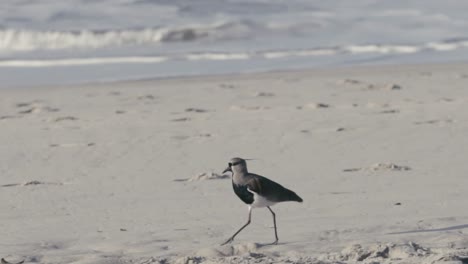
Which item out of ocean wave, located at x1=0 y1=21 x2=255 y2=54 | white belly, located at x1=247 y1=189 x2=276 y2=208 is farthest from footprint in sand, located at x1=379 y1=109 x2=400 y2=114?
ocean wave, located at x1=0 y1=21 x2=255 y2=54

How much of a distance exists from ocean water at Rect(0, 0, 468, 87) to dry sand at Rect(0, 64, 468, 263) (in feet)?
9.92

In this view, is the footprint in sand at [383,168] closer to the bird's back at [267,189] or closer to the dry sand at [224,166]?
the dry sand at [224,166]

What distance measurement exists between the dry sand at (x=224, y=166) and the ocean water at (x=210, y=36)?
3023mm

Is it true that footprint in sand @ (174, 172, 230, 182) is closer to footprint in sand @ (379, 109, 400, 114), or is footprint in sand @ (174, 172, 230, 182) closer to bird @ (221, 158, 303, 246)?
bird @ (221, 158, 303, 246)

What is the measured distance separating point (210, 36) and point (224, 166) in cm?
1222

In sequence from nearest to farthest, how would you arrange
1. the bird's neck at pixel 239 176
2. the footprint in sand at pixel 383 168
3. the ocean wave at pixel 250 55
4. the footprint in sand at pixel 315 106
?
1. the bird's neck at pixel 239 176
2. the footprint in sand at pixel 383 168
3. the footprint in sand at pixel 315 106
4. the ocean wave at pixel 250 55

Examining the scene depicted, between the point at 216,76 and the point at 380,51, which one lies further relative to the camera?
the point at 380,51

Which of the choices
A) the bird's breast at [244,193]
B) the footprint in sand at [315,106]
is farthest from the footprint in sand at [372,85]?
the bird's breast at [244,193]

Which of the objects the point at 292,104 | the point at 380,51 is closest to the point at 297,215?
the point at 292,104

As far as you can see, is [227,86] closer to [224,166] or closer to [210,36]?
[224,166]

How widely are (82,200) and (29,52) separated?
11.8 m

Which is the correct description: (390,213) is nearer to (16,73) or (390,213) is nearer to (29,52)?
(16,73)

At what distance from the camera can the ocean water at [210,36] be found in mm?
16266

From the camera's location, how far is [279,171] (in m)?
7.94
